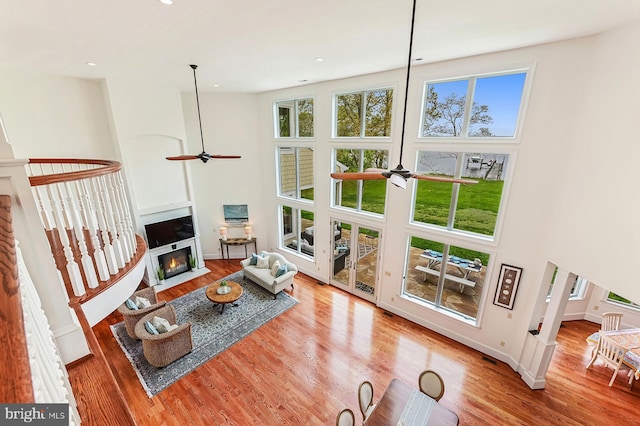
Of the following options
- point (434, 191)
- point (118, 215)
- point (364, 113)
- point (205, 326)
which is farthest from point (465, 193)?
point (205, 326)

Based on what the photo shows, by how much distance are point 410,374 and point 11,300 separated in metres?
5.58

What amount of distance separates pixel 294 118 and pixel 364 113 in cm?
235

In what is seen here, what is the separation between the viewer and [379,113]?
605 centimetres

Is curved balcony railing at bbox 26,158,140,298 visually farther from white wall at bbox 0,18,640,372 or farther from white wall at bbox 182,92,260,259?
white wall at bbox 182,92,260,259

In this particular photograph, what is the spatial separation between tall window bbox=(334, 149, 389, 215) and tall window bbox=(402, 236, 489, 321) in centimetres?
154

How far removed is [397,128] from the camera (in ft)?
18.5

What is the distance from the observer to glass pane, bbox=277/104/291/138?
7.91 meters

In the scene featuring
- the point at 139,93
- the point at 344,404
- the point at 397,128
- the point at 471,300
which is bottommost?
the point at 344,404

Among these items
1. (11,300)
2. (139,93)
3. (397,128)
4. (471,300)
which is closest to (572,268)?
(471,300)

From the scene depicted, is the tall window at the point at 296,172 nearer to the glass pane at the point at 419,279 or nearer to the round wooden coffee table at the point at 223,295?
the round wooden coffee table at the point at 223,295

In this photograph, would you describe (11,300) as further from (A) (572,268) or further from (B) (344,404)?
(A) (572,268)

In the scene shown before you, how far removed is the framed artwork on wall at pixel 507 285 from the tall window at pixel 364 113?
11.6ft

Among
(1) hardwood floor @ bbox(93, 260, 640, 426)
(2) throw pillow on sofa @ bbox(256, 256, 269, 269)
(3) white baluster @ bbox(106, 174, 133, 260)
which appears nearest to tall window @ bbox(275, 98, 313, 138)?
(2) throw pillow on sofa @ bbox(256, 256, 269, 269)

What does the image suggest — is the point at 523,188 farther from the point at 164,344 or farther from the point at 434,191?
the point at 164,344
